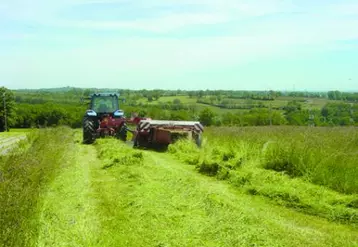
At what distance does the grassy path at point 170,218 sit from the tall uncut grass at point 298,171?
334 mm

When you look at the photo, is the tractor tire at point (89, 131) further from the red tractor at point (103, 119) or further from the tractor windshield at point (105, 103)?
the tractor windshield at point (105, 103)

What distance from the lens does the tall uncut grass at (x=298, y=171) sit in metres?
6.59

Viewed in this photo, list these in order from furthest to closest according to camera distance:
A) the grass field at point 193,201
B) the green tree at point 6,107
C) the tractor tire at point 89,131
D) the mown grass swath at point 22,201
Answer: the green tree at point 6,107 → the tractor tire at point 89,131 → the grass field at point 193,201 → the mown grass swath at point 22,201

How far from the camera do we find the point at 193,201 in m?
6.65

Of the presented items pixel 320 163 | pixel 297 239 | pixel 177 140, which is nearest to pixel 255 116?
A: pixel 177 140

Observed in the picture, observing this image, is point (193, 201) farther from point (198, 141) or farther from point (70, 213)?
point (198, 141)

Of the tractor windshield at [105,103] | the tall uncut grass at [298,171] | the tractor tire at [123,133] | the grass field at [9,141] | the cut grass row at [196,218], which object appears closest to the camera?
the cut grass row at [196,218]

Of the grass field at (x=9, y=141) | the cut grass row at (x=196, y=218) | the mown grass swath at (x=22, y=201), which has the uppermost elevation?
the mown grass swath at (x=22, y=201)

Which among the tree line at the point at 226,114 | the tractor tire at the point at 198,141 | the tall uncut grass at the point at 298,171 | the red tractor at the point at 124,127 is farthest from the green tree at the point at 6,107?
the tall uncut grass at the point at 298,171

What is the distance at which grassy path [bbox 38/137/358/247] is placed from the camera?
202 inches

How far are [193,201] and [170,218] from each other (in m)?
0.87

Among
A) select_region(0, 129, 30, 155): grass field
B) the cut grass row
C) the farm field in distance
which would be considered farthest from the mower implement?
the cut grass row

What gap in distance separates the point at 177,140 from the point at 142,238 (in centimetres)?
901

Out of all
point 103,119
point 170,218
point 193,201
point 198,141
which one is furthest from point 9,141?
point 170,218
